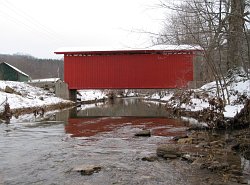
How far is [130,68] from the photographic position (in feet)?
86.2

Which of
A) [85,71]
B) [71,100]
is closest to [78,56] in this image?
[85,71]

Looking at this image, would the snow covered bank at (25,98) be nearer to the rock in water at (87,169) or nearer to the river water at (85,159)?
the river water at (85,159)

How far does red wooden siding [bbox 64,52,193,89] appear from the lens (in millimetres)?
25750

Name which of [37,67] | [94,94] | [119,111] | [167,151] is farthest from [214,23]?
[37,67]

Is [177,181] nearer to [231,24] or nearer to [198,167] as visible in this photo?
[198,167]

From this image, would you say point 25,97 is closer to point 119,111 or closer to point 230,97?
point 119,111

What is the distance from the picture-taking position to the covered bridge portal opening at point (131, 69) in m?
25.7

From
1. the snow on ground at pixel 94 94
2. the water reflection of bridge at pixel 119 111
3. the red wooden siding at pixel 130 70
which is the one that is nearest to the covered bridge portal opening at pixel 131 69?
the red wooden siding at pixel 130 70

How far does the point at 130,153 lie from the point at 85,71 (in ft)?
63.1

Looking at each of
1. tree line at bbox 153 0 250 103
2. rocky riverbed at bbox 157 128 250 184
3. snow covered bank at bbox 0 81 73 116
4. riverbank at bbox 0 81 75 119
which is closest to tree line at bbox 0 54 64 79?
snow covered bank at bbox 0 81 73 116

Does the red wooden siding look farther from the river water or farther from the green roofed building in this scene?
the green roofed building

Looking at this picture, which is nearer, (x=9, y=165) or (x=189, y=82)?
(x=9, y=165)

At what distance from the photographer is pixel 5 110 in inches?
660

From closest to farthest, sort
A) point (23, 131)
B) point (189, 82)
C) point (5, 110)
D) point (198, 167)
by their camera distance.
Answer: point (198, 167) < point (23, 131) < point (5, 110) < point (189, 82)
